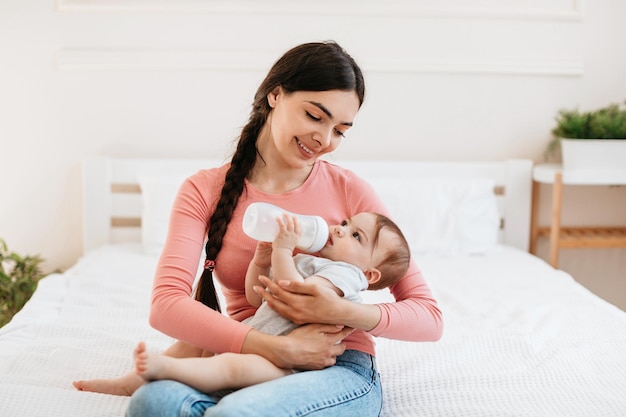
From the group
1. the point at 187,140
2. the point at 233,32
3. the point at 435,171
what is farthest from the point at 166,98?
the point at 435,171

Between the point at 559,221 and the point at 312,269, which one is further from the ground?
the point at 312,269

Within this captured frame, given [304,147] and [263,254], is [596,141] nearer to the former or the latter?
[304,147]

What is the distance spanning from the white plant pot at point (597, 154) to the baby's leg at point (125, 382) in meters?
1.93

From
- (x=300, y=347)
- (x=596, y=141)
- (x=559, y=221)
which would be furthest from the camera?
(x=559, y=221)

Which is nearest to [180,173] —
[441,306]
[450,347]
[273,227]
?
[441,306]

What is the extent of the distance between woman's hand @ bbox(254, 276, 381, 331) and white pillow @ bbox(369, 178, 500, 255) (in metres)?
1.48

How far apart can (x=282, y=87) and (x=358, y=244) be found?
378mm

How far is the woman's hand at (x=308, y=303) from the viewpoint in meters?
1.26

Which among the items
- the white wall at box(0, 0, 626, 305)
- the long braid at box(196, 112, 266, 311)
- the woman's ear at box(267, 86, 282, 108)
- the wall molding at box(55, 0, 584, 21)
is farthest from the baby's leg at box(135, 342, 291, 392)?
the wall molding at box(55, 0, 584, 21)

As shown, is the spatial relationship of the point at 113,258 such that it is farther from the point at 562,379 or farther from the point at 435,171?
the point at 562,379

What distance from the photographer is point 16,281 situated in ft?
9.08

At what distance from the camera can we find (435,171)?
2.96m

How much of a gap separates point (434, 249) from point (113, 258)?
124cm

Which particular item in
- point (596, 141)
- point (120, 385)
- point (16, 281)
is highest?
point (596, 141)
